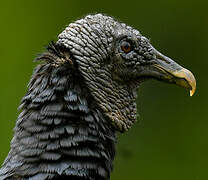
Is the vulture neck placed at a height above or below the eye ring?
below

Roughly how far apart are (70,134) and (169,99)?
13.7ft

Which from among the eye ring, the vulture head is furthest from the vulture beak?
the eye ring

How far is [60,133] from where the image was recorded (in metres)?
3.84

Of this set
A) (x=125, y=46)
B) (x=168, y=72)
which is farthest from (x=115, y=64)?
(x=168, y=72)

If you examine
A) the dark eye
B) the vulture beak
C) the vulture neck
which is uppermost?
the dark eye

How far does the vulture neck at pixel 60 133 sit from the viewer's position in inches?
148

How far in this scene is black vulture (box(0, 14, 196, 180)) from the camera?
3.80 metres

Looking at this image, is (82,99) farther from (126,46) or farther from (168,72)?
(168,72)

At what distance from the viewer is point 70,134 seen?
3.86 m

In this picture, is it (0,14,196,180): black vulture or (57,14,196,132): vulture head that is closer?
(0,14,196,180): black vulture

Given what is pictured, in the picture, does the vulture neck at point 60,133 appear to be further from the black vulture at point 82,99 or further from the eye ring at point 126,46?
the eye ring at point 126,46

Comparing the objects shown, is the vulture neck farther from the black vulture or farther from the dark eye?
the dark eye

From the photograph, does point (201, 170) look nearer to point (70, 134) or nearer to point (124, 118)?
point (124, 118)

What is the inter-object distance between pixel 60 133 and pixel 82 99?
1.01 feet
